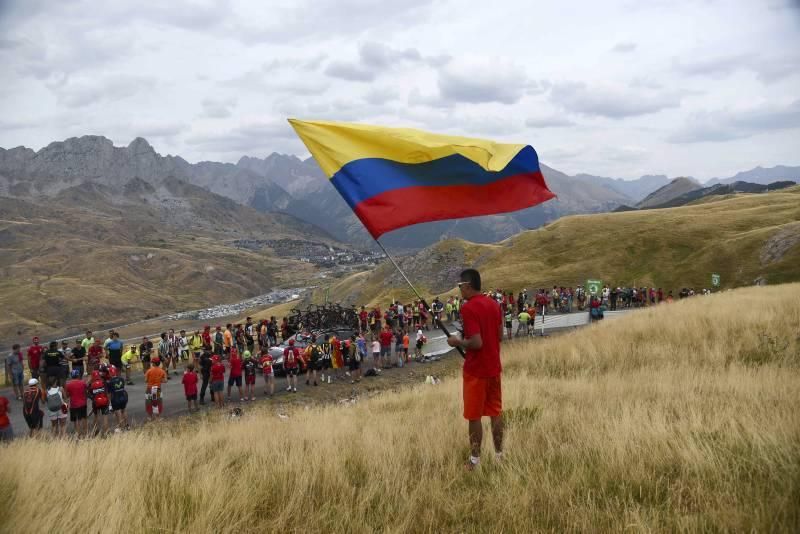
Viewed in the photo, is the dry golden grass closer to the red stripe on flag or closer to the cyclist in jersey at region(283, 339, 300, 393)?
the red stripe on flag

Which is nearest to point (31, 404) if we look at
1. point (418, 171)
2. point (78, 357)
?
point (78, 357)

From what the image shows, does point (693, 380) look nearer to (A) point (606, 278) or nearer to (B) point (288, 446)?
(B) point (288, 446)

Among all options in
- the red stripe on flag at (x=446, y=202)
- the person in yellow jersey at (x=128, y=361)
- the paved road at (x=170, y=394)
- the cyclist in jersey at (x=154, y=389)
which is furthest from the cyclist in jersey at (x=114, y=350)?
the red stripe on flag at (x=446, y=202)

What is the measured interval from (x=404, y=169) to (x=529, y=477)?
4.43 meters

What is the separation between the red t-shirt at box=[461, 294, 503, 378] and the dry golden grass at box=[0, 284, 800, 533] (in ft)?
3.02

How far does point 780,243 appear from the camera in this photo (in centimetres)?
4525

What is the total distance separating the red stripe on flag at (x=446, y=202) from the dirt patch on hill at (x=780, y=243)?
4509 centimetres

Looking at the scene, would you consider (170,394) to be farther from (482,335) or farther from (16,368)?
(482,335)

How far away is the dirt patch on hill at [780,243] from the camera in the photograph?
144 ft

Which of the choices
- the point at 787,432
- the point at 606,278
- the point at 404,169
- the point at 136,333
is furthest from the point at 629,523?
the point at 136,333

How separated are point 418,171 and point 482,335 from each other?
2.95 metres

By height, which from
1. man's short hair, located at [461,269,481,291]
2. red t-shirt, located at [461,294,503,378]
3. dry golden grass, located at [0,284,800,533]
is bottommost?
dry golden grass, located at [0,284,800,533]

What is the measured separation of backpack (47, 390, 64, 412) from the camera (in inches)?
497

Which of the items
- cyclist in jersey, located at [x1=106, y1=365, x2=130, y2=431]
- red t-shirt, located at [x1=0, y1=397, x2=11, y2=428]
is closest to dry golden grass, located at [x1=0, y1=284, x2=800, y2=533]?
red t-shirt, located at [x1=0, y1=397, x2=11, y2=428]
